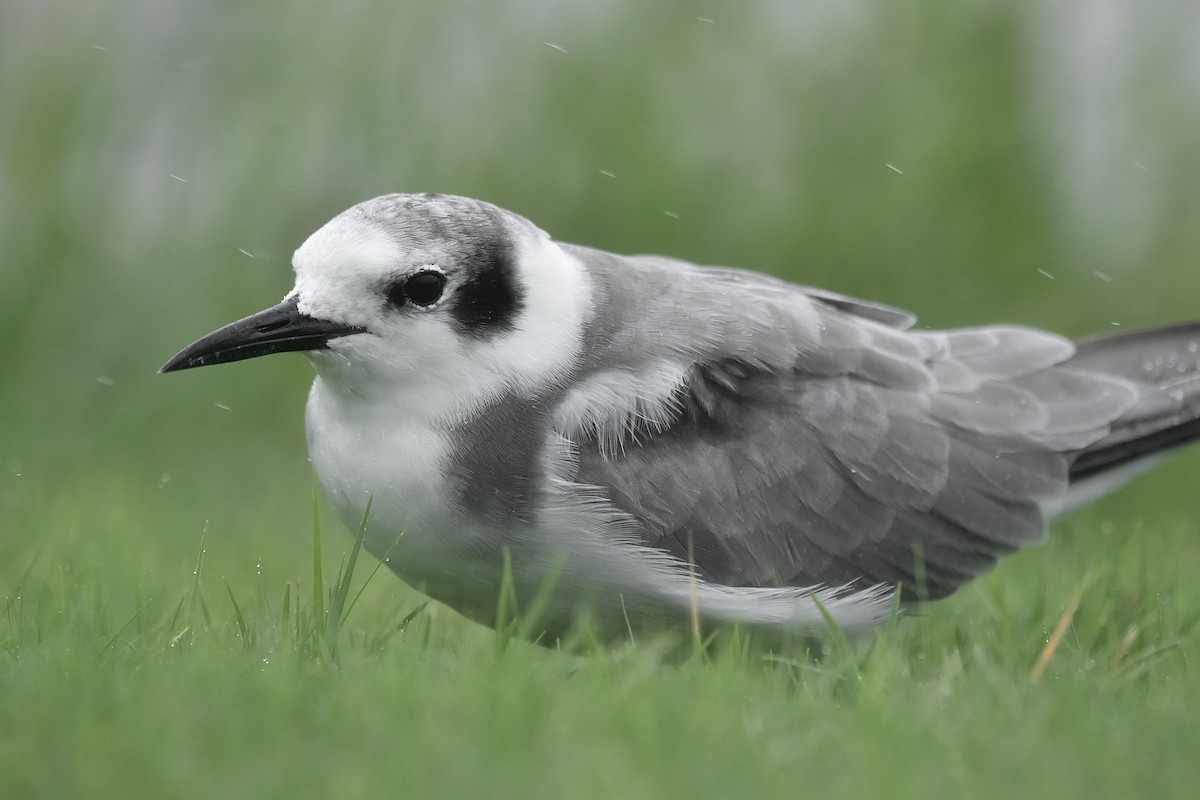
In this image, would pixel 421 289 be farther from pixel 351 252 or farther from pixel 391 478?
pixel 391 478

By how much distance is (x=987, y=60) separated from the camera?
351 inches

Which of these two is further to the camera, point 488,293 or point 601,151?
point 601,151

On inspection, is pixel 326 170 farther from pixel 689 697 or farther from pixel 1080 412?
pixel 689 697

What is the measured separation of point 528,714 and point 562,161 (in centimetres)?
583

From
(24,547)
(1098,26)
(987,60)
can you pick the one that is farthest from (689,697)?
(1098,26)

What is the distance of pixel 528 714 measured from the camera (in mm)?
3365

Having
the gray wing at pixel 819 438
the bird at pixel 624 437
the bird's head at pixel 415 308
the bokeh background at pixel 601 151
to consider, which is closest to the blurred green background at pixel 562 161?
the bokeh background at pixel 601 151

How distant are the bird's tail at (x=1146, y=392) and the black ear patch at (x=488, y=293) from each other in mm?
2293

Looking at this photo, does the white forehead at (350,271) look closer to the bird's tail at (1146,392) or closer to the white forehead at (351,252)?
the white forehead at (351,252)

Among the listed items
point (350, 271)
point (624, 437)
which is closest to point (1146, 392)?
point (624, 437)

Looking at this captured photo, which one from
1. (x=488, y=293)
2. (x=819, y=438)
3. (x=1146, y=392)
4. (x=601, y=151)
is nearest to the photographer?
(x=488, y=293)


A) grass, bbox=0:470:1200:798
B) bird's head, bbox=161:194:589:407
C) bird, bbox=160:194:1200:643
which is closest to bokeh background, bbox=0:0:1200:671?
bird, bbox=160:194:1200:643

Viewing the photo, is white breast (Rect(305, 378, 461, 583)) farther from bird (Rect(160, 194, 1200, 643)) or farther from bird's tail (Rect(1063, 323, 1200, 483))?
bird's tail (Rect(1063, 323, 1200, 483))

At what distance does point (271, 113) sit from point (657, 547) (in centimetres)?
522
